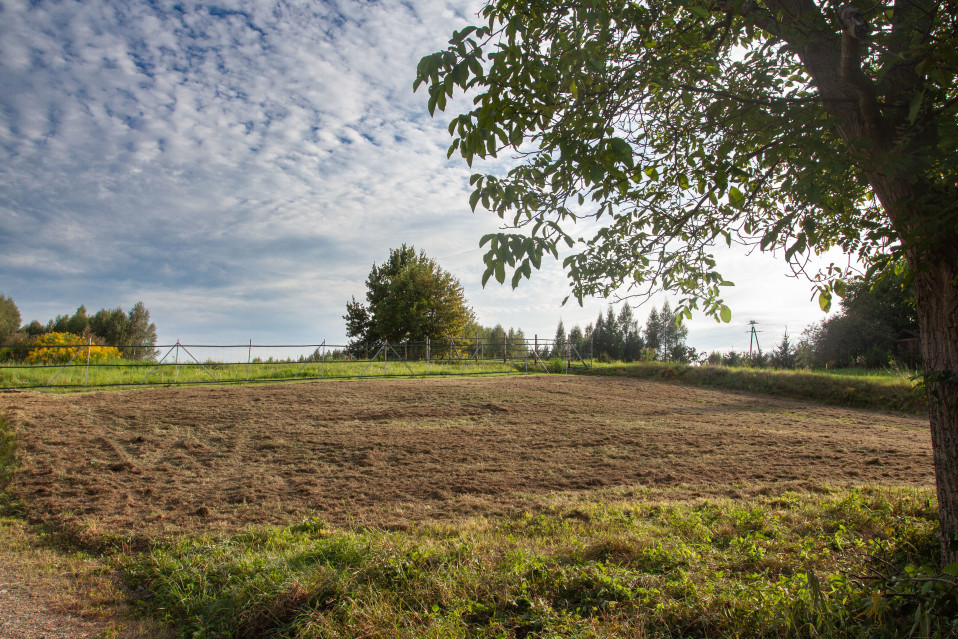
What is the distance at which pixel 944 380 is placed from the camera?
2662 mm

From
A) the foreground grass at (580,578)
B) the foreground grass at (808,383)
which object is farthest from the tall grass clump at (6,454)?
the foreground grass at (808,383)

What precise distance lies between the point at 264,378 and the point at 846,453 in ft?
57.3

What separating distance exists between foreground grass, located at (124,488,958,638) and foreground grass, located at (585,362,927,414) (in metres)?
10.6

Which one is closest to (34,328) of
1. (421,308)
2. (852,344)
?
(421,308)

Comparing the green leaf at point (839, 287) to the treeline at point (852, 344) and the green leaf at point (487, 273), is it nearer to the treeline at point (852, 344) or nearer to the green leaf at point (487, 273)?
the green leaf at point (487, 273)

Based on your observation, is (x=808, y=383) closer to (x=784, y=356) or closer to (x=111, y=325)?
(x=784, y=356)

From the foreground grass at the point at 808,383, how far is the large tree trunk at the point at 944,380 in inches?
430

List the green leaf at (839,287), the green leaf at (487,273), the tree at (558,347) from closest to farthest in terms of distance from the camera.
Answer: the green leaf at (487,273), the green leaf at (839,287), the tree at (558,347)

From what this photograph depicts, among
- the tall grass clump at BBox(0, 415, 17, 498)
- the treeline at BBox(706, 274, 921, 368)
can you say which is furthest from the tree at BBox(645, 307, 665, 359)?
the tall grass clump at BBox(0, 415, 17, 498)

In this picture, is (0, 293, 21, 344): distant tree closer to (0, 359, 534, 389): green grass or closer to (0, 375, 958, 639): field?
(0, 359, 534, 389): green grass

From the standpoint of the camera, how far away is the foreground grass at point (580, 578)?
7.89 ft

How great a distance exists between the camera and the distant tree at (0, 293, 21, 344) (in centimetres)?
5180

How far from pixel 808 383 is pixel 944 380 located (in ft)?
52.3

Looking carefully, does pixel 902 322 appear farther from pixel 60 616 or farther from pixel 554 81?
pixel 60 616
